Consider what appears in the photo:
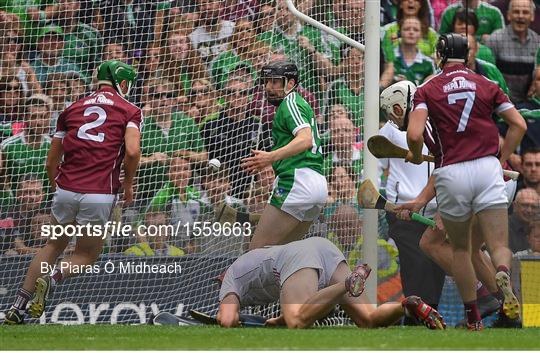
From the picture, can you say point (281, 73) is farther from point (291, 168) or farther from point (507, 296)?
point (507, 296)

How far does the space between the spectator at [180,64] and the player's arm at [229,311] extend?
11.9 feet

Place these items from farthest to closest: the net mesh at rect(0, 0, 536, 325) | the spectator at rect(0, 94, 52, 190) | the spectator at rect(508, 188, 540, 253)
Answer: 1. the spectator at rect(0, 94, 52, 190)
2. the net mesh at rect(0, 0, 536, 325)
3. the spectator at rect(508, 188, 540, 253)

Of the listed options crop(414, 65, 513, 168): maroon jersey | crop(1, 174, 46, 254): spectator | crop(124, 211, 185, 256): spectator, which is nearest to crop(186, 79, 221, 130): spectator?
crop(1, 174, 46, 254): spectator

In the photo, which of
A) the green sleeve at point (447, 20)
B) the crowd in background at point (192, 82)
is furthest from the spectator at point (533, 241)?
the green sleeve at point (447, 20)

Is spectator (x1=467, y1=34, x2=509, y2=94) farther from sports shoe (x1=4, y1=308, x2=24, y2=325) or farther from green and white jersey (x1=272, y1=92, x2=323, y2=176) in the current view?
sports shoe (x1=4, y1=308, x2=24, y2=325)

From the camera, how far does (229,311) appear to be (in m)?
8.09

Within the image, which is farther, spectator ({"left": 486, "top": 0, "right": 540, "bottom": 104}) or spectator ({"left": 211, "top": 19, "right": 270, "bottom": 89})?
spectator ({"left": 486, "top": 0, "right": 540, "bottom": 104})

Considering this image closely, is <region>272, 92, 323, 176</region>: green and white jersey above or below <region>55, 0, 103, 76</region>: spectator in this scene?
below

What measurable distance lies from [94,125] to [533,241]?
3.15 m

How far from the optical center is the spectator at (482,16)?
12555mm

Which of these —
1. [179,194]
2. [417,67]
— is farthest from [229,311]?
[417,67]

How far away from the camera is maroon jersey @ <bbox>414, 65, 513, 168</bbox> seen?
25.9 ft

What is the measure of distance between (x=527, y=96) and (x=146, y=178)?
395cm

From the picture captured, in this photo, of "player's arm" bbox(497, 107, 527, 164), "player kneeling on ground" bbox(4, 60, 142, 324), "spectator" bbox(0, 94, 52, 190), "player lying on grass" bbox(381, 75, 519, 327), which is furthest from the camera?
"spectator" bbox(0, 94, 52, 190)
